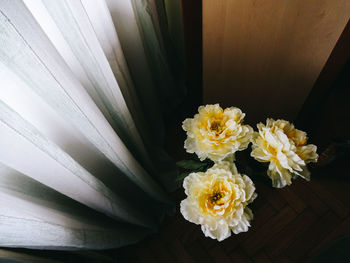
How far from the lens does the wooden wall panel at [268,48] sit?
2.04 feet

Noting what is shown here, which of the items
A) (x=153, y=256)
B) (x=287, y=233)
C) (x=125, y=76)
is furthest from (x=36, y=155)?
(x=287, y=233)

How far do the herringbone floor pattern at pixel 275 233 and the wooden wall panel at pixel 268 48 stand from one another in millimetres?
334

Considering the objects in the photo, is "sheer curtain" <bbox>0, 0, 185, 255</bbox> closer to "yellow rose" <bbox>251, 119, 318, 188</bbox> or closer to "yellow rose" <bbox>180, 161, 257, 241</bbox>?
"yellow rose" <bbox>180, 161, 257, 241</bbox>

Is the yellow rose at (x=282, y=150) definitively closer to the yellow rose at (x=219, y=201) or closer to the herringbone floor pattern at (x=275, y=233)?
the yellow rose at (x=219, y=201)

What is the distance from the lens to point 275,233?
0.96 metres

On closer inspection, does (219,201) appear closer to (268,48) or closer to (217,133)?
(217,133)

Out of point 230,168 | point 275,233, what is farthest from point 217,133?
point 275,233

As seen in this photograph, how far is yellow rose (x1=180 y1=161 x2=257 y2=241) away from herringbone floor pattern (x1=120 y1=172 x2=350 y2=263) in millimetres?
489

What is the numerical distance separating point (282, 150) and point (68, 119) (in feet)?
1.38

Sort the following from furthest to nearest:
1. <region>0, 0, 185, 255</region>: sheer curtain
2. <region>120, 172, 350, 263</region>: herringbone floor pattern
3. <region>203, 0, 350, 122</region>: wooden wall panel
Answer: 1. <region>120, 172, 350, 263</region>: herringbone floor pattern
2. <region>203, 0, 350, 122</region>: wooden wall panel
3. <region>0, 0, 185, 255</region>: sheer curtain

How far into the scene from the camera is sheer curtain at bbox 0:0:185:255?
1.17 feet

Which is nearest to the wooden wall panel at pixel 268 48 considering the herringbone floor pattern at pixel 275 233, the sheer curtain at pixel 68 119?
the sheer curtain at pixel 68 119

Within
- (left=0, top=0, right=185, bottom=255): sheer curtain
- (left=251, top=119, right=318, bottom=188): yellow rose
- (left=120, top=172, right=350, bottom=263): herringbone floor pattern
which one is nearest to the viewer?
(left=0, top=0, right=185, bottom=255): sheer curtain

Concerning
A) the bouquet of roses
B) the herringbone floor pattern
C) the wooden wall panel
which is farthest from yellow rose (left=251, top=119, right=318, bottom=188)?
the herringbone floor pattern
